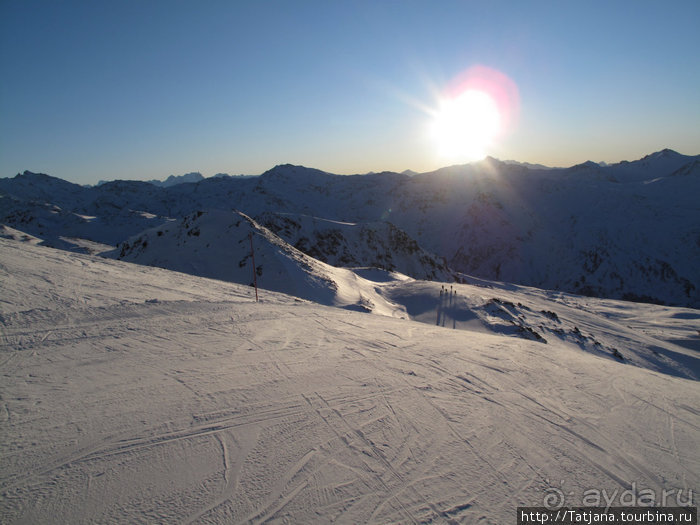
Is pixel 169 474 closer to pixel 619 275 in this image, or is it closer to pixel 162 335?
pixel 162 335

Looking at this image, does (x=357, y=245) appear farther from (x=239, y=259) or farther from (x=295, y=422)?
(x=295, y=422)

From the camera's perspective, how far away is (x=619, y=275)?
92.2 metres

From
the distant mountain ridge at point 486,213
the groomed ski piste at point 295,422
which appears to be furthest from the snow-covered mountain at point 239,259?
the distant mountain ridge at point 486,213

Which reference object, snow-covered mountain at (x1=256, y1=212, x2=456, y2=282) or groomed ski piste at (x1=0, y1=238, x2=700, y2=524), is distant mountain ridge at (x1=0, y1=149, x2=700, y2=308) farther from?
groomed ski piste at (x1=0, y1=238, x2=700, y2=524)

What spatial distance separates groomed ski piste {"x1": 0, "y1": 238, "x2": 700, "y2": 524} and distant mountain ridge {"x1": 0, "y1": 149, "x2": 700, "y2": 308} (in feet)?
138

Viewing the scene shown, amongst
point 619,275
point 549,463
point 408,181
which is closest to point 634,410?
point 549,463

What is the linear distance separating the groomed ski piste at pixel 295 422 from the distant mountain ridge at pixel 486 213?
138ft

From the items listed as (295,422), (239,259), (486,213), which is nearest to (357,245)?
(239,259)

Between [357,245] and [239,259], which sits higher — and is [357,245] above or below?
above

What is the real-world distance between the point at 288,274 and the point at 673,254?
120926 millimetres

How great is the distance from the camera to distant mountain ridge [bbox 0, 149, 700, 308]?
3351 inches

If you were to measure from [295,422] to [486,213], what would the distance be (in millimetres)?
135830

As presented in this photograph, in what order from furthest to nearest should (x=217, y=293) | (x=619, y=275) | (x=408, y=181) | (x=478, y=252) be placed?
(x=408, y=181)
(x=478, y=252)
(x=619, y=275)
(x=217, y=293)

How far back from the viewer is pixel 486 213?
127 meters
